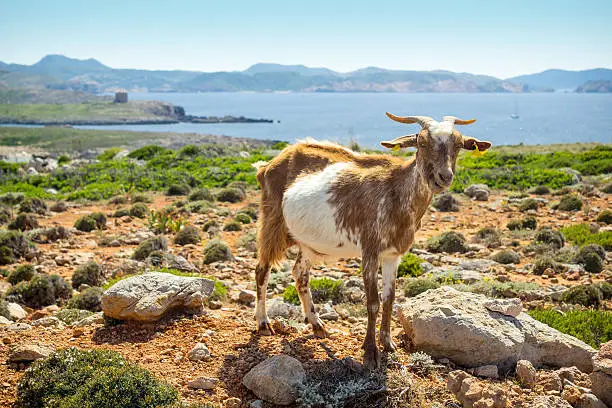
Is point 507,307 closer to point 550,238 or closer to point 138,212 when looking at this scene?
point 550,238

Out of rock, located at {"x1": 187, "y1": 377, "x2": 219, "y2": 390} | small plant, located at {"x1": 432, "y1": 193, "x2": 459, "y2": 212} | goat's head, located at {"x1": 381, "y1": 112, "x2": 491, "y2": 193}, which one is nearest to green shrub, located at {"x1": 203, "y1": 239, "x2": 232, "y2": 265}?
rock, located at {"x1": 187, "y1": 377, "x2": 219, "y2": 390}

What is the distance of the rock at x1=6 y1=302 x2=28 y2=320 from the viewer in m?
8.41

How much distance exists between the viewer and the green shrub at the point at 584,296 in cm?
906

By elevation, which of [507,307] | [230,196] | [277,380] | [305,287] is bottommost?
[230,196]

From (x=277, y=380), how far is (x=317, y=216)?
1950 mm

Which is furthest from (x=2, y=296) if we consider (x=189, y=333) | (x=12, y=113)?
(x=12, y=113)

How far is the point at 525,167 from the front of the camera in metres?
28.2

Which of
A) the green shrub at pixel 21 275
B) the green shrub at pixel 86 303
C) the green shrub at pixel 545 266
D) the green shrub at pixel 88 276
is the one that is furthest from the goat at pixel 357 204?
the green shrub at pixel 545 266

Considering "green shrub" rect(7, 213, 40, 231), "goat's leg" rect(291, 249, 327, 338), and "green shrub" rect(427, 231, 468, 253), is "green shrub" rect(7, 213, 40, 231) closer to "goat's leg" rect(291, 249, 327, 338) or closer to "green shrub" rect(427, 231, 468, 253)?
"green shrub" rect(427, 231, 468, 253)

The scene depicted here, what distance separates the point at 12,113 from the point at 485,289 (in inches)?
5973

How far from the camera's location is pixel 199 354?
Result: 6230mm

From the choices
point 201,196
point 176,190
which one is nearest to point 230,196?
point 201,196

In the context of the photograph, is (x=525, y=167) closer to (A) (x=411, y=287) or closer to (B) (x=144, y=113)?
(A) (x=411, y=287)

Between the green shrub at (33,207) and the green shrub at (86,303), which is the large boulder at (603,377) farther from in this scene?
the green shrub at (33,207)
